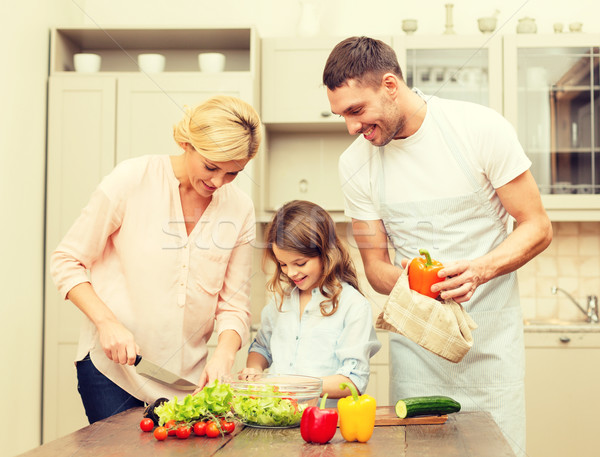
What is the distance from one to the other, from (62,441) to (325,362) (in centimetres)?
70

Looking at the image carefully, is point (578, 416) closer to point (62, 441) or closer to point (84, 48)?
point (62, 441)

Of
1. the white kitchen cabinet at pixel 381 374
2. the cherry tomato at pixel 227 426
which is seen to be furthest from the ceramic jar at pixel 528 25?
the cherry tomato at pixel 227 426

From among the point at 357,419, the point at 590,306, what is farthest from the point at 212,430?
the point at 590,306

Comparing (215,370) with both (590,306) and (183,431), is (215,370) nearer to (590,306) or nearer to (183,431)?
(183,431)

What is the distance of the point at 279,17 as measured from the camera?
3.47 meters

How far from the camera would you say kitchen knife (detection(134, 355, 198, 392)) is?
154cm

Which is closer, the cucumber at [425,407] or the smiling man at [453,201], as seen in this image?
the cucumber at [425,407]

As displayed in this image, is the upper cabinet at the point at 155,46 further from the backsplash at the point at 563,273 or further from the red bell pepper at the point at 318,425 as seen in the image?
the red bell pepper at the point at 318,425

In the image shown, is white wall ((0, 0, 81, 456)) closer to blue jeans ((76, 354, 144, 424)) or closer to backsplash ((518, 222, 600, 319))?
blue jeans ((76, 354, 144, 424))

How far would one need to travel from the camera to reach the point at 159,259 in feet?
5.32

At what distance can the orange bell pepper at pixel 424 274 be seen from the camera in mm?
1385

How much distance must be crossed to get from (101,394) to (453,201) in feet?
3.24

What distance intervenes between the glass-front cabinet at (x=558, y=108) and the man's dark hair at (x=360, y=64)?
1.74 meters

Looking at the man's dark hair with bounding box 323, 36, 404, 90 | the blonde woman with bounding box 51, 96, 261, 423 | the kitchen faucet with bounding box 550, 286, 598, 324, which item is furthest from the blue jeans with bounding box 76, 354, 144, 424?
the kitchen faucet with bounding box 550, 286, 598, 324
